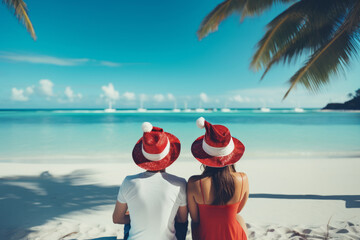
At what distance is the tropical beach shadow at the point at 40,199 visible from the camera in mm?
3043

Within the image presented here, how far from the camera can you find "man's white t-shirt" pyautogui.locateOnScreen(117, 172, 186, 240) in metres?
1.43

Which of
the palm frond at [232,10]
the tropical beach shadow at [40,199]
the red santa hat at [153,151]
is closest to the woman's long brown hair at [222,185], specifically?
the red santa hat at [153,151]

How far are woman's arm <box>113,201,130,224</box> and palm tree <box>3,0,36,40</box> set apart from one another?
19.3 ft

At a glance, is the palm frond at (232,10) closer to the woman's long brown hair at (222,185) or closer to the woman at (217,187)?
the woman at (217,187)

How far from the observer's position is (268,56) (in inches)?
185

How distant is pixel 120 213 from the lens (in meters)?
1.71

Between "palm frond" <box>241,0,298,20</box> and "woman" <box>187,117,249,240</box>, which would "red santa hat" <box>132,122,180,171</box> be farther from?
"palm frond" <box>241,0,298,20</box>

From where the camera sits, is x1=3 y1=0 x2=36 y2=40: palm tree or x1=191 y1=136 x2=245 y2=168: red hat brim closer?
x1=191 y1=136 x2=245 y2=168: red hat brim

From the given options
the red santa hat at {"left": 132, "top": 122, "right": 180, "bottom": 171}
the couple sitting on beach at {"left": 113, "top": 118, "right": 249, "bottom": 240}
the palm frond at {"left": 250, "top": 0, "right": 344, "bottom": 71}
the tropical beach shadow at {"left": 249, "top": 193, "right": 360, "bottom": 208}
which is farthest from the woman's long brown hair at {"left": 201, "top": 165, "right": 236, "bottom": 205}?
the palm frond at {"left": 250, "top": 0, "right": 344, "bottom": 71}

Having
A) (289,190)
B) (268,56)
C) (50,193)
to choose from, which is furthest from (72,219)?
(268,56)

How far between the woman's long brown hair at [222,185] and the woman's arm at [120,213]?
73cm

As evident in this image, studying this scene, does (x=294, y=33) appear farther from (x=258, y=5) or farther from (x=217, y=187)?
(x=217, y=187)

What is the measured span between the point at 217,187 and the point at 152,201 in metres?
0.47

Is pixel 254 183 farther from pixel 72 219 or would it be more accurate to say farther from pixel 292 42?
pixel 72 219
